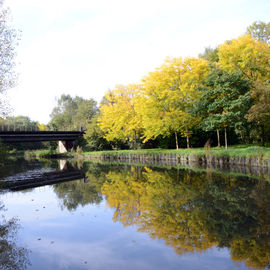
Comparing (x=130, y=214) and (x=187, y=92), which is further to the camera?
(x=187, y=92)

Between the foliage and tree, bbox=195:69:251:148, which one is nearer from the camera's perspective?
tree, bbox=195:69:251:148

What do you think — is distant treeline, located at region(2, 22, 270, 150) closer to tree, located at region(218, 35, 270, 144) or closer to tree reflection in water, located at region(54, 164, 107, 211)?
tree, located at region(218, 35, 270, 144)

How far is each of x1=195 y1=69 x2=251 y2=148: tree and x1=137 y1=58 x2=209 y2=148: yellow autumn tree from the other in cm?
202

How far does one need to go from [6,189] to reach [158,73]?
69.2 ft

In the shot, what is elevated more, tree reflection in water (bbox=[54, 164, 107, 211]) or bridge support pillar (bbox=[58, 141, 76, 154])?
bridge support pillar (bbox=[58, 141, 76, 154])

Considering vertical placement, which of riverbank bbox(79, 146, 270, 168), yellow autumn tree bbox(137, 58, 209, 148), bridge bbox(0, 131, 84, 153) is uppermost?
yellow autumn tree bbox(137, 58, 209, 148)

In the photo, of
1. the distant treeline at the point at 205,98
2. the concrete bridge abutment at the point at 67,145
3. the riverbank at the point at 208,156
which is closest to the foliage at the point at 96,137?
the concrete bridge abutment at the point at 67,145

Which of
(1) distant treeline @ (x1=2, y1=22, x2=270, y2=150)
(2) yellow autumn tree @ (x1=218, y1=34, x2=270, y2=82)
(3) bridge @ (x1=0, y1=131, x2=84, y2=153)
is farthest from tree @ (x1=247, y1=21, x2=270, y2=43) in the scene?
(3) bridge @ (x1=0, y1=131, x2=84, y2=153)

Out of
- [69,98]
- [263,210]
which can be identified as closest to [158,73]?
[263,210]

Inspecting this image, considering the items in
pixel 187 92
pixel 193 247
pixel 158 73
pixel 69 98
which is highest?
pixel 69 98

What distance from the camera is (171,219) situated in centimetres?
873

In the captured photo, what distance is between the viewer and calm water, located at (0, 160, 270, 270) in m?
6.14

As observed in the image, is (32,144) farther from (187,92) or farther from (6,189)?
(6,189)

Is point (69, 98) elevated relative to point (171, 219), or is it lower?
elevated
